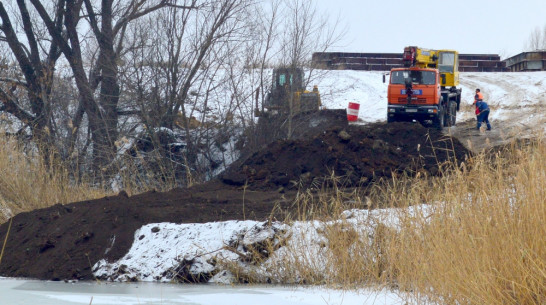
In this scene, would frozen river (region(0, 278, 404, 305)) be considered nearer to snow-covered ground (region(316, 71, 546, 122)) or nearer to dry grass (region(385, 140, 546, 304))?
dry grass (region(385, 140, 546, 304))

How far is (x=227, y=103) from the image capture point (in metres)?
21.9

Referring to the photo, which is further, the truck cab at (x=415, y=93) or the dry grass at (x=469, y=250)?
the truck cab at (x=415, y=93)

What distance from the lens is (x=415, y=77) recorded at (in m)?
22.9

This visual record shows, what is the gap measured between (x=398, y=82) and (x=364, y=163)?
29.3ft

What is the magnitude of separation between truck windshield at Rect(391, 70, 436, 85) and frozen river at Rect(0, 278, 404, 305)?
1641 centimetres

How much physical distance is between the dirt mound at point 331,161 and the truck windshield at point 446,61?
1100 cm

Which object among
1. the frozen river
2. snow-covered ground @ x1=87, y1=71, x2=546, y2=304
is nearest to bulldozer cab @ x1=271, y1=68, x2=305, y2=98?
snow-covered ground @ x1=87, y1=71, x2=546, y2=304

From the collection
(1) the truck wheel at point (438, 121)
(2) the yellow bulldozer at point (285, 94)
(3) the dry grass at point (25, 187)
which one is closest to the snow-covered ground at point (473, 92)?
(2) the yellow bulldozer at point (285, 94)

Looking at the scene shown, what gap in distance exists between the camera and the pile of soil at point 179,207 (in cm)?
927

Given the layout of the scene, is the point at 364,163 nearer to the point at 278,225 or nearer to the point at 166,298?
the point at 278,225

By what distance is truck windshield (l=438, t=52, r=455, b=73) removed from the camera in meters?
→ 27.3

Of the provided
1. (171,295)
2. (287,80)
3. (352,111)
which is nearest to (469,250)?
(171,295)

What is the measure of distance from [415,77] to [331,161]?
9.23m

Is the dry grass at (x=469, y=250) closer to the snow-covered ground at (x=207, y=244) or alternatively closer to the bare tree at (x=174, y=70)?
the snow-covered ground at (x=207, y=244)
